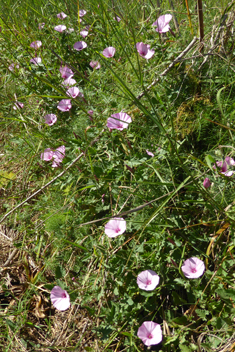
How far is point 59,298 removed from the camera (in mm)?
1542

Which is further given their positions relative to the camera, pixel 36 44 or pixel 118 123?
pixel 36 44

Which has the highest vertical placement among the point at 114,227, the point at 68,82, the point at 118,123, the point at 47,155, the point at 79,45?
the point at 79,45

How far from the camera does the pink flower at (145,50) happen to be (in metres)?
1.91

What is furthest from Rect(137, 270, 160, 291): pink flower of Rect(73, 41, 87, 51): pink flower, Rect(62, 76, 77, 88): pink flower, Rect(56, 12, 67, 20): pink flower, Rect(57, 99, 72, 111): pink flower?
Rect(56, 12, 67, 20): pink flower

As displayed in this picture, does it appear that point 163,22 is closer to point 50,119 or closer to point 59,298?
point 50,119

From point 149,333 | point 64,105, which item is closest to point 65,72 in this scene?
point 64,105

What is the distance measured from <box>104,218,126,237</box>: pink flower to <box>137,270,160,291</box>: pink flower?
0.75 ft

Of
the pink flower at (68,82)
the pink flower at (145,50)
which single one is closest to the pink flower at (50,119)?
the pink flower at (68,82)

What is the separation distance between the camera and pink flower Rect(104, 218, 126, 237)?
4.77 feet

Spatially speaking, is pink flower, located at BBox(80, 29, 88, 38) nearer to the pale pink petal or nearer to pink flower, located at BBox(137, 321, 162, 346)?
the pale pink petal

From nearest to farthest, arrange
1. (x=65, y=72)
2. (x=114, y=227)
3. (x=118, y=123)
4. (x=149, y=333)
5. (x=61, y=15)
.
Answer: (x=149, y=333) → (x=114, y=227) → (x=118, y=123) → (x=65, y=72) → (x=61, y=15)

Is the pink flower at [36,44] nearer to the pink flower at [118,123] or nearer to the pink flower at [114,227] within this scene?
the pink flower at [118,123]

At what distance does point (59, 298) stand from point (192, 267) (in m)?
0.70

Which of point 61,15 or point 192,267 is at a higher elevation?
point 61,15
